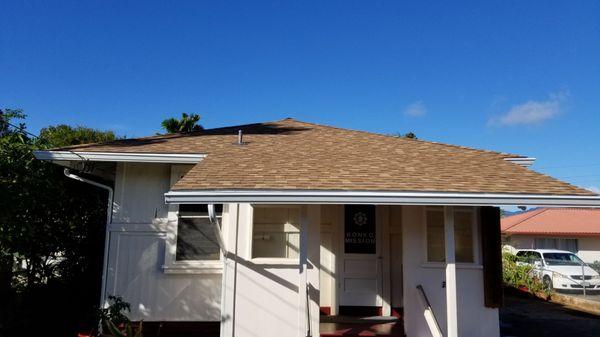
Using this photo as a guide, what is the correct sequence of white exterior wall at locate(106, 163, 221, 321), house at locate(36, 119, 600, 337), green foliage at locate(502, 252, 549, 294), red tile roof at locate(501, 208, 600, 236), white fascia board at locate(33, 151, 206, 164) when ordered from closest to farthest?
house at locate(36, 119, 600, 337) → white fascia board at locate(33, 151, 206, 164) → white exterior wall at locate(106, 163, 221, 321) → green foliage at locate(502, 252, 549, 294) → red tile roof at locate(501, 208, 600, 236)

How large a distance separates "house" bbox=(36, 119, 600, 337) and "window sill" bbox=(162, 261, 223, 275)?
0.7 inches

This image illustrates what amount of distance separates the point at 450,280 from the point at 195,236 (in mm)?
4509

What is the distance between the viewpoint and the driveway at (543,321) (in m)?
10.0


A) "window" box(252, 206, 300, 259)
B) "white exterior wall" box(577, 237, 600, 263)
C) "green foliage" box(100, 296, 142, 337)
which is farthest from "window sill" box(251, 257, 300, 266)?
"white exterior wall" box(577, 237, 600, 263)

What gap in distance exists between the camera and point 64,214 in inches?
400

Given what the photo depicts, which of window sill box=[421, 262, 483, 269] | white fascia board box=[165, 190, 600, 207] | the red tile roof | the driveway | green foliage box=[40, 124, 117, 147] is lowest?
the driveway

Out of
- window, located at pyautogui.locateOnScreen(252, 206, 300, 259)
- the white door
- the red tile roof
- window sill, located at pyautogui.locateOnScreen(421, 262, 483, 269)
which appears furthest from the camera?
the red tile roof

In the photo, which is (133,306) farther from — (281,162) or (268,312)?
(281,162)

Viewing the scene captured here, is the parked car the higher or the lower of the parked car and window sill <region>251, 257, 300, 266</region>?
the lower

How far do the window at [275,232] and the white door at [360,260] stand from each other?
1.53 m

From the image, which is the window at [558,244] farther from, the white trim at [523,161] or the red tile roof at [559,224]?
the white trim at [523,161]

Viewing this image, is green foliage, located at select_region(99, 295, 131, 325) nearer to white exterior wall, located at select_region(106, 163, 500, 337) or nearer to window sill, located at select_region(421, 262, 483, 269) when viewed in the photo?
white exterior wall, located at select_region(106, 163, 500, 337)

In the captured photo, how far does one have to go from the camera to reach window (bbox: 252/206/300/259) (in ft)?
23.9

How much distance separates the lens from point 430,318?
7.02 meters
